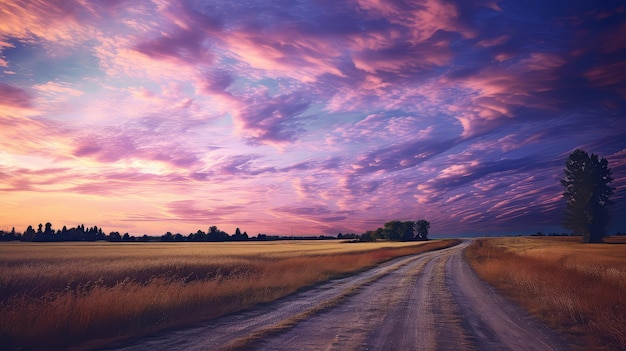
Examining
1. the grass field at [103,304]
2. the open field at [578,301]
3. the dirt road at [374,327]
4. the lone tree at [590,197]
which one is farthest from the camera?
the lone tree at [590,197]

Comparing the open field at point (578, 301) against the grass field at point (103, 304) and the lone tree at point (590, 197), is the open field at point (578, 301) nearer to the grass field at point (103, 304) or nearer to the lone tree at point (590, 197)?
the grass field at point (103, 304)

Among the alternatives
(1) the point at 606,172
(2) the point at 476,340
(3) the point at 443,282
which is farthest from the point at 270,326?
(1) the point at 606,172

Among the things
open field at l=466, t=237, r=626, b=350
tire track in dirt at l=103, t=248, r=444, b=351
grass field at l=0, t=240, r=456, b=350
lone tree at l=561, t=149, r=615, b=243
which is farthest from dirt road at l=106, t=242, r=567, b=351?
lone tree at l=561, t=149, r=615, b=243

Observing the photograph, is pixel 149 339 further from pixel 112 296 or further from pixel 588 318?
pixel 588 318

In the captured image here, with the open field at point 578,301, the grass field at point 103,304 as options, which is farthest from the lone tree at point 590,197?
the grass field at point 103,304

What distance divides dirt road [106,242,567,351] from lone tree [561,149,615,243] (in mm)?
74105

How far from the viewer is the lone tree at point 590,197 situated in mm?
74188

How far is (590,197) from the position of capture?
7375 cm

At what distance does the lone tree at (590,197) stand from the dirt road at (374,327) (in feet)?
243

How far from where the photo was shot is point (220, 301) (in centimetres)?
1498

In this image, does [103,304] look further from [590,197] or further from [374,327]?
[590,197]

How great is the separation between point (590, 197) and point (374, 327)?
8286cm

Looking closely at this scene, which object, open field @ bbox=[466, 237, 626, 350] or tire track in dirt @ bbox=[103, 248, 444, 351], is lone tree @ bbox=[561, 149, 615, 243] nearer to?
open field @ bbox=[466, 237, 626, 350]

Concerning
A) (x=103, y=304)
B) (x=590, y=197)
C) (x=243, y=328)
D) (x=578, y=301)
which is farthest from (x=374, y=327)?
(x=590, y=197)
